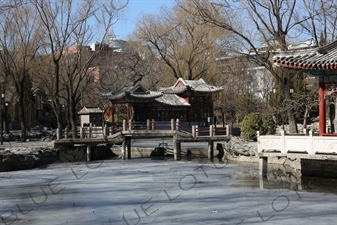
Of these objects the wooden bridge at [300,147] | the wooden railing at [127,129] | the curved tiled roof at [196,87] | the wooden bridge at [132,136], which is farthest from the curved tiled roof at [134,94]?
the wooden bridge at [300,147]

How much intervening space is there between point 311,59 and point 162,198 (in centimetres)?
656

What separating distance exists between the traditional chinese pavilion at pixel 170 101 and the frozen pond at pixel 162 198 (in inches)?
615

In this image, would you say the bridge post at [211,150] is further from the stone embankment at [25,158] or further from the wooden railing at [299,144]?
the wooden railing at [299,144]

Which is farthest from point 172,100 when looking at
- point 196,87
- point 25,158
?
point 25,158

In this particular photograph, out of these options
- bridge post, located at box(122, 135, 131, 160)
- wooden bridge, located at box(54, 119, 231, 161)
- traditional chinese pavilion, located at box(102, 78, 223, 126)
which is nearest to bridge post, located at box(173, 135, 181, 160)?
wooden bridge, located at box(54, 119, 231, 161)

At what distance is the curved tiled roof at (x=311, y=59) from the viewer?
1505 cm

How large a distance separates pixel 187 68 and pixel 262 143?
25.0 m

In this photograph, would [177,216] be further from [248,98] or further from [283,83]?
[248,98]

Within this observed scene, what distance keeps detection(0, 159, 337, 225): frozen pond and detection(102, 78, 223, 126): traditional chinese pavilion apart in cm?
1563

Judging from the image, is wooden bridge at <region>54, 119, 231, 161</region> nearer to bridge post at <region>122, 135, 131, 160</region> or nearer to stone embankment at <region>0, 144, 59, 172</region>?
bridge post at <region>122, 135, 131, 160</region>

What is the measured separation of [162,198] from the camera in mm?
12422

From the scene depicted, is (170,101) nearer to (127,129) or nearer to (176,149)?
(127,129)

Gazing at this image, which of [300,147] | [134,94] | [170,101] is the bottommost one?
[300,147]

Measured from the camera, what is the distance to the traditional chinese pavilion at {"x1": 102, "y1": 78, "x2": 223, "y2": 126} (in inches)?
1345
